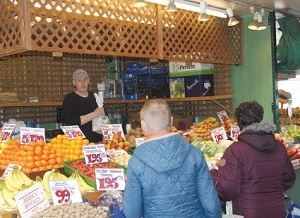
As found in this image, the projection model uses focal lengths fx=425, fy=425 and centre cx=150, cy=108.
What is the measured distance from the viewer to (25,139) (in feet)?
13.9

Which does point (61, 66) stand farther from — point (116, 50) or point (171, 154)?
point (171, 154)

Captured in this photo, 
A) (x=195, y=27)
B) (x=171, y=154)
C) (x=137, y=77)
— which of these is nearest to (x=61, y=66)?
(x=137, y=77)

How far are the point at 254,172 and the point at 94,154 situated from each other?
4.77 ft

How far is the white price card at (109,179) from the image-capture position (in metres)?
3.33

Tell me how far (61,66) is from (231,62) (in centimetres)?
379

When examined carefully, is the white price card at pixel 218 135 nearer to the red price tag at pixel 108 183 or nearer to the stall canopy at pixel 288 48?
the stall canopy at pixel 288 48

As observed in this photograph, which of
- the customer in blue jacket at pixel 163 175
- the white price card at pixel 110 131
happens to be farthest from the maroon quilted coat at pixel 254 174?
the white price card at pixel 110 131

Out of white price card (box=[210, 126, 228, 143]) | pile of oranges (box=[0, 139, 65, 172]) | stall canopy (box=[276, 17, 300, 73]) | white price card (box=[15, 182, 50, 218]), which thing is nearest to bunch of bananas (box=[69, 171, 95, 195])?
pile of oranges (box=[0, 139, 65, 172])

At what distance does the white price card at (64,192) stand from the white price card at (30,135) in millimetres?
1422

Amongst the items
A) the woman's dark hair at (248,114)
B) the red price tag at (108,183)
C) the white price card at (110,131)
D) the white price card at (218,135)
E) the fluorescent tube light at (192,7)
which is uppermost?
the fluorescent tube light at (192,7)

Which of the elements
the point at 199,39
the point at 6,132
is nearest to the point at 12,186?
the point at 6,132

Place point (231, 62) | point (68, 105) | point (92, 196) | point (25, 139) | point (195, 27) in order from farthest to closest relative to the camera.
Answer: point (231, 62)
point (195, 27)
point (68, 105)
point (25, 139)
point (92, 196)

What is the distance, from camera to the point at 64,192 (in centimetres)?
295

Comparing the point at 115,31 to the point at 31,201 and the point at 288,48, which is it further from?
the point at 288,48
